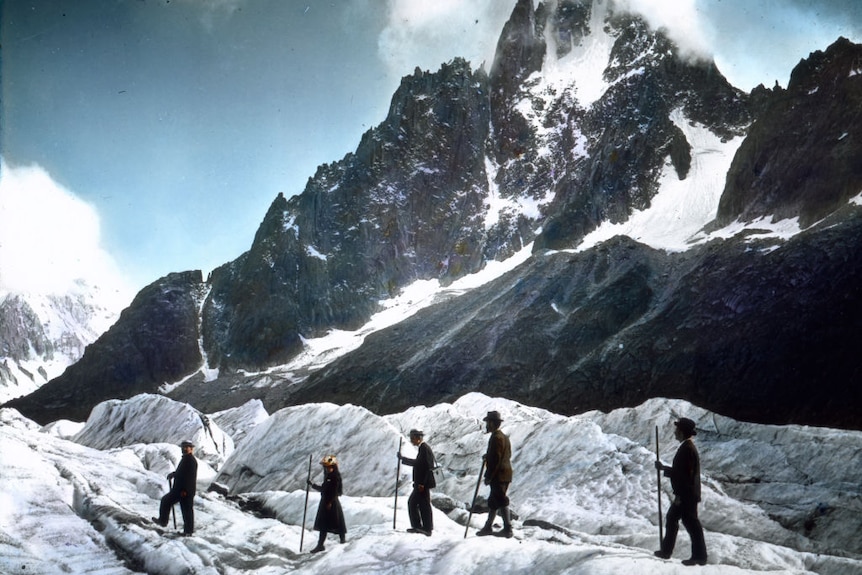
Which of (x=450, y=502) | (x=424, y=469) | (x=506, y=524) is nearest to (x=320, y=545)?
(x=424, y=469)

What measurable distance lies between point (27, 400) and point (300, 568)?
161m

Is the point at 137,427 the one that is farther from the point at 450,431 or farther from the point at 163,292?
the point at 163,292

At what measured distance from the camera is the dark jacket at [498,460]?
1090 centimetres

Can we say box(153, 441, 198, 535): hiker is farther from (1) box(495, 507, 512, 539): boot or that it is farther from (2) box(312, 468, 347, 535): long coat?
(1) box(495, 507, 512, 539): boot

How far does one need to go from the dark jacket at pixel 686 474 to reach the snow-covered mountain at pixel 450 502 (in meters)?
1.14

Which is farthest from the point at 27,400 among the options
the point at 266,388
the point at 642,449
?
the point at 642,449

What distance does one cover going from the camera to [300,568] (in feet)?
35.2

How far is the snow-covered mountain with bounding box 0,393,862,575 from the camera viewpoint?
10.5 meters

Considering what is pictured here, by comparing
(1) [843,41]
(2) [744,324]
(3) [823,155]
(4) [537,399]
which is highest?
(1) [843,41]

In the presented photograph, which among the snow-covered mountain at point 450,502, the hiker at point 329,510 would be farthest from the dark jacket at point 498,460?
the hiker at point 329,510

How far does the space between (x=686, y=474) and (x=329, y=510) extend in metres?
6.93

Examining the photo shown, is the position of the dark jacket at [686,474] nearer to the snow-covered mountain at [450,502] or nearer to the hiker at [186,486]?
the snow-covered mountain at [450,502]

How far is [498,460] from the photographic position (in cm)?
1092

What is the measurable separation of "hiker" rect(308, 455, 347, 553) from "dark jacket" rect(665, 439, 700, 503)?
6.50 m
